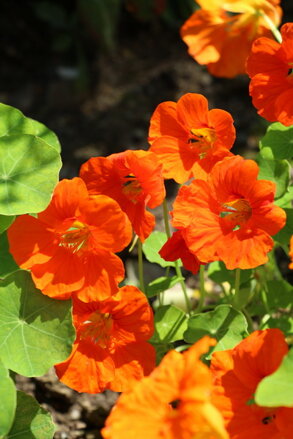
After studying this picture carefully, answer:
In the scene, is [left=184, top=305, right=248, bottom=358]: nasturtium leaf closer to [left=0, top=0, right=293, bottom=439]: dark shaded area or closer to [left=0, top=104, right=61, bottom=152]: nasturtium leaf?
[left=0, top=104, right=61, bottom=152]: nasturtium leaf

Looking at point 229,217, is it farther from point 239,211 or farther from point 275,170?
point 275,170

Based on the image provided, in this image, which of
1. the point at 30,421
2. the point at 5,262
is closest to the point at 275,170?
the point at 5,262

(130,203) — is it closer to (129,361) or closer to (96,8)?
(129,361)

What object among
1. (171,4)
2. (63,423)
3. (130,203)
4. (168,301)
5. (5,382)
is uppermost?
(130,203)

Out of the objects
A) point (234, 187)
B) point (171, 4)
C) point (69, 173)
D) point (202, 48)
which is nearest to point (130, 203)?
point (234, 187)

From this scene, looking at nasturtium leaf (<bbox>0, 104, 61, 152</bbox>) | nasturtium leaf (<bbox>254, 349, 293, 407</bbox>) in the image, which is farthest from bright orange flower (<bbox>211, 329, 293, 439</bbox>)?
nasturtium leaf (<bbox>0, 104, 61, 152</bbox>)

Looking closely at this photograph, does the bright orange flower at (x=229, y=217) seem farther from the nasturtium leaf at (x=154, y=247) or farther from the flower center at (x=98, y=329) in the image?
the nasturtium leaf at (x=154, y=247)

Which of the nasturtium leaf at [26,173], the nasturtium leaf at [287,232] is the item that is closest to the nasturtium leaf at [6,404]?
the nasturtium leaf at [26,173]
